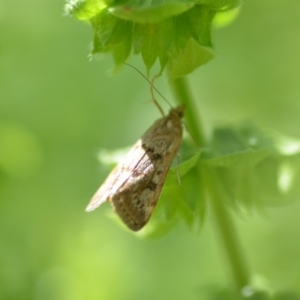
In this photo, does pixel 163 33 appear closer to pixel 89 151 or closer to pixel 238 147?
pixel 238 147

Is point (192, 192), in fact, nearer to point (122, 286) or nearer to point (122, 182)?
point (122, 182)

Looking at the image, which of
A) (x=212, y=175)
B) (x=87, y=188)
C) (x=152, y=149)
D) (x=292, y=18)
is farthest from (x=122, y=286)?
(x=292, y=18)

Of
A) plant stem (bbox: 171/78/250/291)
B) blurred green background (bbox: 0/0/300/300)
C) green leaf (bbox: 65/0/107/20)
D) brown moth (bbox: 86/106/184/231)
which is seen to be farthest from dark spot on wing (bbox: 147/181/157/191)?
blurred green background (bbox: 0/0/300/300)

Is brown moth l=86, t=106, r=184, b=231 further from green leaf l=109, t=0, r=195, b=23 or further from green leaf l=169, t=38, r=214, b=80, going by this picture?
green leaf l=109, t=0, r=195, b=23

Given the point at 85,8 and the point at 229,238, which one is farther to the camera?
the point at 229,238

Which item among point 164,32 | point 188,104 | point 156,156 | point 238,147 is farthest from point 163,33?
point 156,156

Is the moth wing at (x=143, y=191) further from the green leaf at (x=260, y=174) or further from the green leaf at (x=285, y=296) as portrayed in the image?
the green leaf at (x=285, y=296)

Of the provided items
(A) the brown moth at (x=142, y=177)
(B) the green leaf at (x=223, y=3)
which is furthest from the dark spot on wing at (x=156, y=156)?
(B) the green leaf at (x=223, y=3)
